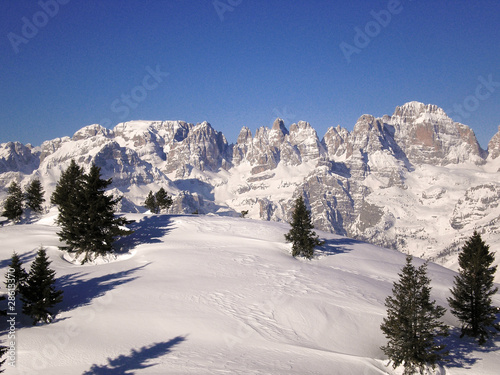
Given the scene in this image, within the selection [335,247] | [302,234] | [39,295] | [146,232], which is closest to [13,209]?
[146,232]

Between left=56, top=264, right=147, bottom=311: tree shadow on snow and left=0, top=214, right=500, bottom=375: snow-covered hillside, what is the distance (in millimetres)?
79

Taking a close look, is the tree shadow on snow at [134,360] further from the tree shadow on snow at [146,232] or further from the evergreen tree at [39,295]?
the tree shadow on snow at [146,232]

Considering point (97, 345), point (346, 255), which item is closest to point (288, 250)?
point (346, 255)

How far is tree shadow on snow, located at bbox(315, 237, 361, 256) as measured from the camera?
43.1 meters

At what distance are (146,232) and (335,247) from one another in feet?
83.9

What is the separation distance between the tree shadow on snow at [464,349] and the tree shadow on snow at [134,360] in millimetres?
17709

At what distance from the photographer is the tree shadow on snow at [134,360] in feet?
51.0

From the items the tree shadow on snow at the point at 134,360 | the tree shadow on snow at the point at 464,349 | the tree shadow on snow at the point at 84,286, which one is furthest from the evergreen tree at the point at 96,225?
the tree shadow on snow at the point at 464,349

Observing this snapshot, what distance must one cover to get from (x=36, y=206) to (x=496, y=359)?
74680 mm

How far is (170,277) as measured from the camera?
28.8 m

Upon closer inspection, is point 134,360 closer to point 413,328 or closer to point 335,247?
point 413,328

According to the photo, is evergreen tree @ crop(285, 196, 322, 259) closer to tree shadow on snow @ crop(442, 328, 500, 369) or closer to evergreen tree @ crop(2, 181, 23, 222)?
tree shadow on snow @ crop(442, 328, 500, 369)

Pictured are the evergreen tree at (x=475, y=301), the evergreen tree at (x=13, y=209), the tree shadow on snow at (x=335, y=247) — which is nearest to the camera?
the evergreen tree at (x=475, y=301)

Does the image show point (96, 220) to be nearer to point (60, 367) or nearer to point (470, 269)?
point (60, 367)
